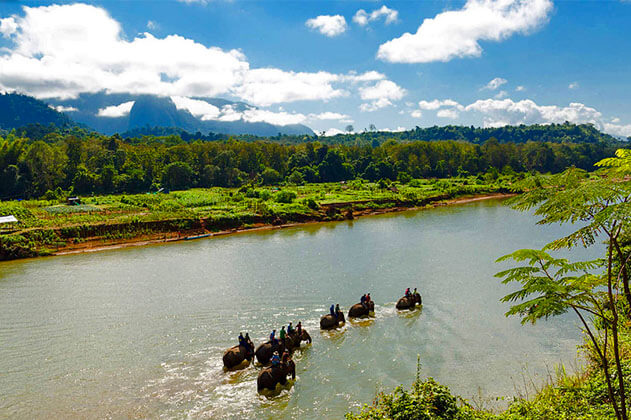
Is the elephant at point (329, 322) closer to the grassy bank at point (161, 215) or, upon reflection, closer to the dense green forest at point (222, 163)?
the grassy bank at point (161, 215)

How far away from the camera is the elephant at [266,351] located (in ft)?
65.9

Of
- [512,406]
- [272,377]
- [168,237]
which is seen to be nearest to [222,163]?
[168,237]

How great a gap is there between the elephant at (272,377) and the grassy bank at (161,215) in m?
41.6

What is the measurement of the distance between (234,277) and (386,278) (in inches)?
528

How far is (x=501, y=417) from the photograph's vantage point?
12203 millimetres

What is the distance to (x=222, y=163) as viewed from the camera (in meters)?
123

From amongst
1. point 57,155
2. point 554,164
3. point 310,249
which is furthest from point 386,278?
point 554,164

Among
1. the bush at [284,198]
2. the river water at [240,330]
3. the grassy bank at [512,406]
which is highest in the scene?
the bush at [284,198]

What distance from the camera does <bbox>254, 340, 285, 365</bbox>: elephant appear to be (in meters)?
20.1

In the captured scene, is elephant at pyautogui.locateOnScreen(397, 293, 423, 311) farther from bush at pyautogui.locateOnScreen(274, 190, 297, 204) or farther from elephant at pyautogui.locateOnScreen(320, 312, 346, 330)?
bush at pyautogui.locateOnScreen(274, 190, 297, 204)

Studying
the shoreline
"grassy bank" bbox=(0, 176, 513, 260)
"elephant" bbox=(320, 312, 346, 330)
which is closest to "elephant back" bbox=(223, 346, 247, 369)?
"elephant" bbox=(320, 312, 346, 330)

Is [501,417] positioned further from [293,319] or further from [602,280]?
[293,319]

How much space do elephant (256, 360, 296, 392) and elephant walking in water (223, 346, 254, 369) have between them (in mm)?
1778

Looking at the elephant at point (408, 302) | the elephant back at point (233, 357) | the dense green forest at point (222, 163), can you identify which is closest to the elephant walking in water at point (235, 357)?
the elephant back at point (233, 357)
